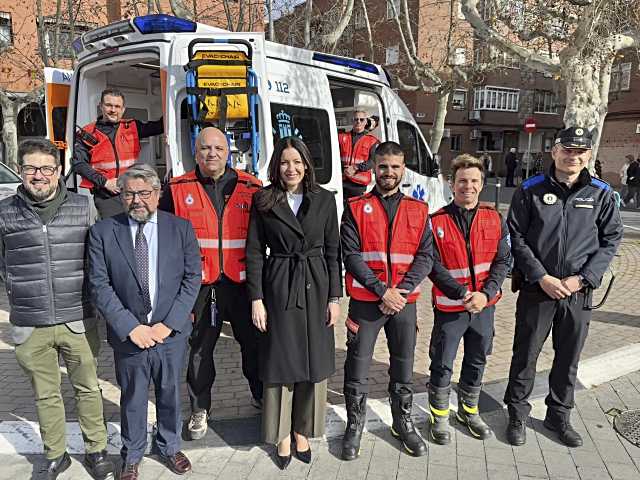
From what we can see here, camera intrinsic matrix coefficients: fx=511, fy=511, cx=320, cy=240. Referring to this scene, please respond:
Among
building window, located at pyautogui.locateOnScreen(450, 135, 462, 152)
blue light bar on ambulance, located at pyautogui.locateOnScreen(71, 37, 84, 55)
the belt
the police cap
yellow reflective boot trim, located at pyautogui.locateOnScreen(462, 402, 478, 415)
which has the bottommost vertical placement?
yellow reflective boot trim, located at pyautogui.locateOnScreen(462, 402, 478, 415)

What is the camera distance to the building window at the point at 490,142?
33.7 meters

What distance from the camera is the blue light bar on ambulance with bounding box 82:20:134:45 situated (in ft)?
15.0

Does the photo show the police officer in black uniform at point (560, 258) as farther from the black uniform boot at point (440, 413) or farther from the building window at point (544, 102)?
the building window at point (544, 102)

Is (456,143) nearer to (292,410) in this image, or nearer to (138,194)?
(292,410)

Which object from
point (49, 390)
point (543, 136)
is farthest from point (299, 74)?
point (543, 136)

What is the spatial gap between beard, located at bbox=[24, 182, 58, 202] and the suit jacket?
0.29 m

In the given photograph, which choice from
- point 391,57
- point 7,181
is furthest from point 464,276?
point 391,57

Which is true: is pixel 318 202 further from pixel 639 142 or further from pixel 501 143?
pixel 501 143

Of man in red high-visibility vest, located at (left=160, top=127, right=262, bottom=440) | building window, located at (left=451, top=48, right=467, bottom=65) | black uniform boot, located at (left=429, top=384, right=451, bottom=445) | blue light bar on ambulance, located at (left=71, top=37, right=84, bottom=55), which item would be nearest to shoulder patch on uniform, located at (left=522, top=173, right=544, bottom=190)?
black uniform boot, located at (left=429, top=384, right=451, bottom=445)

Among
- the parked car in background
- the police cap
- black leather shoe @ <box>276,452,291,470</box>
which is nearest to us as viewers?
black leather shoe @ <box>276,452,291,470</box>

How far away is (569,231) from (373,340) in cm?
142

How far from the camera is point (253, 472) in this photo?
3.02 m

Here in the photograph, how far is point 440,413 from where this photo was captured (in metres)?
3.33

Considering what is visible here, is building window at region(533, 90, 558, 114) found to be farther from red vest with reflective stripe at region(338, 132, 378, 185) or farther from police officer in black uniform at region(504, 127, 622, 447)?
police officer in black uniform at region(504, 127, 622, 447)
